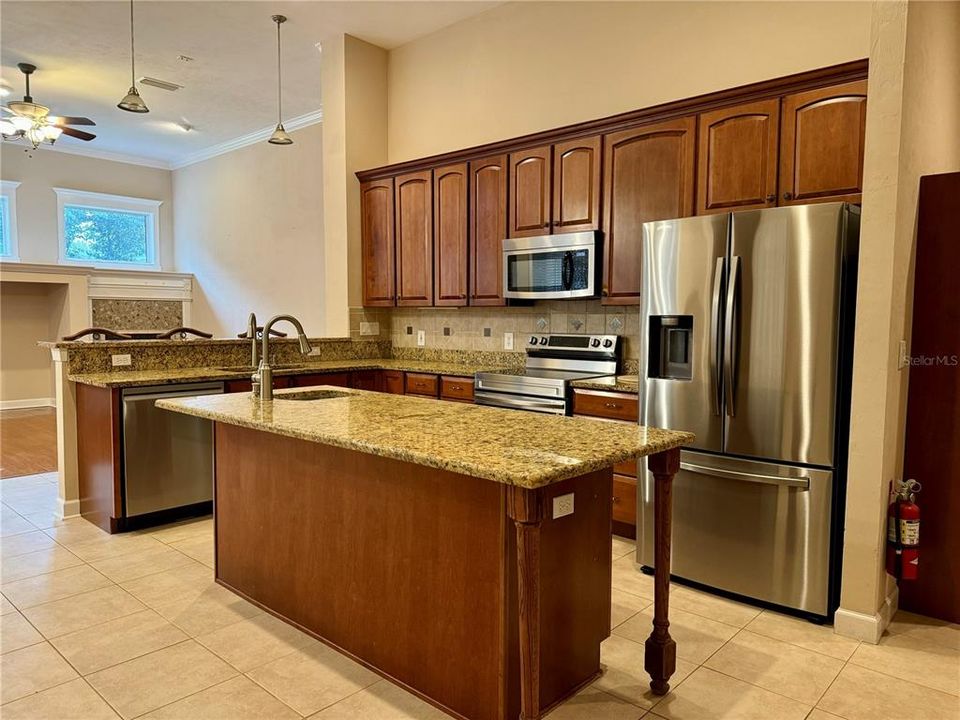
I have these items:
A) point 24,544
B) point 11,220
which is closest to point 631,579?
point 24,544

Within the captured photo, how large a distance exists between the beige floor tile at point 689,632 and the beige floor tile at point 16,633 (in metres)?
2.29

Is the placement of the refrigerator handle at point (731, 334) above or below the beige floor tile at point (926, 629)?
above

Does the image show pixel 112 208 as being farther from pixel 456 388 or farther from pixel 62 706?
pixel 62 706

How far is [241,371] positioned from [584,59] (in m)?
3.09

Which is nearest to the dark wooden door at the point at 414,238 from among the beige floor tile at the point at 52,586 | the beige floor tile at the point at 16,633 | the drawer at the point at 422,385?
the drawer at the point at 422,385

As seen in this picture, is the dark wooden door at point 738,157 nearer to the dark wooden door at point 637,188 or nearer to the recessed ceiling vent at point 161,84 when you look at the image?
the dark wooden door at point 637,188

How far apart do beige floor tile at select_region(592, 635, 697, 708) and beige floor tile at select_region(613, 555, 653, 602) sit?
1.63 feet

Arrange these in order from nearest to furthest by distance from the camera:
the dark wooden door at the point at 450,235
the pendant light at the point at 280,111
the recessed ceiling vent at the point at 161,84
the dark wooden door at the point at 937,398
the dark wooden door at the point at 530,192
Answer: the dark wooden door at the point at 937,398 → the dark wooden door at the point at 530,192 → the dark wooden door at the point at 450,235 → the pendant light at the point at 280,111 → the recessed ceiling vent at the point at 161,84

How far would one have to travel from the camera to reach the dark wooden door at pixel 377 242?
5.15m

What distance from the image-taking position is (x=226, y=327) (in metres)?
8.61

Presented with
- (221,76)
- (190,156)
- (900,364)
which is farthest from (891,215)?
(190,156)

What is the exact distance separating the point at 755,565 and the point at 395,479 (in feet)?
5.59

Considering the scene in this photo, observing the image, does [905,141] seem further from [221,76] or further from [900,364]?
[221,76]

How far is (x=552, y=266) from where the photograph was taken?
403cm
